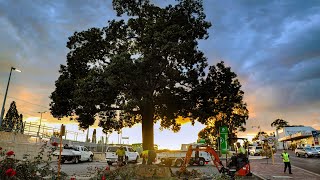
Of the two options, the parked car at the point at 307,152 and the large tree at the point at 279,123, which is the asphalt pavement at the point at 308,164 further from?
the large tree at the point at 279,123

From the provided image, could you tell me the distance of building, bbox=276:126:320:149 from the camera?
8546cm

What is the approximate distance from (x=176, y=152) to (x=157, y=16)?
15.6 metres

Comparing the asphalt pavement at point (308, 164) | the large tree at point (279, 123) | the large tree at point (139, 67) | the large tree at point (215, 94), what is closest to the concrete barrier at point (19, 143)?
the large tree at point (139, 67)

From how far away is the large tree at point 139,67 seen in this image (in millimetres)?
21938

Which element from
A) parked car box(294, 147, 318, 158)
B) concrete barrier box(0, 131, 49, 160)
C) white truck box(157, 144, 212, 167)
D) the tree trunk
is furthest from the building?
concrete barrier box(0, 131, 49, 160)

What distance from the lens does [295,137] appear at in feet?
315

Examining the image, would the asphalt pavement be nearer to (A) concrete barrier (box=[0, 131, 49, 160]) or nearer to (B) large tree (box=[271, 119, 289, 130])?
(A) concrete barrier (box=[0, 131, 49, 160])

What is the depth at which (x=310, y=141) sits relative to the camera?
87.5 metres

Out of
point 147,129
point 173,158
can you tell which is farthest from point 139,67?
point 173,158

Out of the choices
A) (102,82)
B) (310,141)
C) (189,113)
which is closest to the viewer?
(102,82)

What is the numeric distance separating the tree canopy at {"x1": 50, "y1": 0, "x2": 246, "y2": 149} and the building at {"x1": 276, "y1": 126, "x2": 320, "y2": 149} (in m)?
61.3

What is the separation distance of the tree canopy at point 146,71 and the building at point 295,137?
201 ft

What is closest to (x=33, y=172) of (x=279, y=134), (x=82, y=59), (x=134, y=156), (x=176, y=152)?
(x=82, y=59)

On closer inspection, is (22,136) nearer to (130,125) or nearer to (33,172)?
(130,125)
